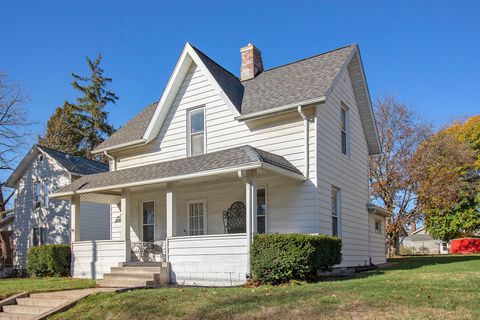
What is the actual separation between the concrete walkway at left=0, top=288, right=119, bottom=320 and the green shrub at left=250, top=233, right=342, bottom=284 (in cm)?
360

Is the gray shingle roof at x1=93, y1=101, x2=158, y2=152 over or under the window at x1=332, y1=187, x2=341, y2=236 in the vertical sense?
over

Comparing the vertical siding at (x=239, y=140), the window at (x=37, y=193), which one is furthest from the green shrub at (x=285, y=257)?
the window at (x=37, y=193)

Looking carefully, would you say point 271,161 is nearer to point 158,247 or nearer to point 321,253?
point 321,253

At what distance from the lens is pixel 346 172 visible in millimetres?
15891

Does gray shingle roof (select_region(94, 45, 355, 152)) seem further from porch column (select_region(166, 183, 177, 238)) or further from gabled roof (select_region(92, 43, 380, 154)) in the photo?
porch column (select_region(166, 183, 177, 238))

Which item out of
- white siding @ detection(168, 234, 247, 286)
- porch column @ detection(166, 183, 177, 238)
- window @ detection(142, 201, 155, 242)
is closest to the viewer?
white siding @ detection(168, 234, 247, 286)

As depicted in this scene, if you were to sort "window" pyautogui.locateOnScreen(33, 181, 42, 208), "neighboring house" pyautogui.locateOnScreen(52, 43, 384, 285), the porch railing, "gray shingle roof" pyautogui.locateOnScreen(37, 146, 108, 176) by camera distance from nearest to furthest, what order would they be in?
"neighboring house" pyautogui.locateOnScreen(52, 43, 384, 285) → the porch railing → "gray shingle roof" pyautogui.locateOnScreen(37, 146, 108, 176) → "window" pyautogui.locateOnScreen(33, 181, 42, 208)

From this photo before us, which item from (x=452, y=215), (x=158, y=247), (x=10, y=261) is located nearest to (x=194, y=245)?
(x=158, y=247)

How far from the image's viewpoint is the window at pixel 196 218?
603 inches

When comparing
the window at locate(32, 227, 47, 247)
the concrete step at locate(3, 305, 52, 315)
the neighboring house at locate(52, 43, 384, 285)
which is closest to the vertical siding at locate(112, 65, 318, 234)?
the neighboring house at locate(52, 43, 384, 285)

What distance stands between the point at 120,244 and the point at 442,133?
1177 inches

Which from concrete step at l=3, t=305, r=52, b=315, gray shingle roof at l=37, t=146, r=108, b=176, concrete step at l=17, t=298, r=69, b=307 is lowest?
concrete step at l=3, t=305, r=52, b=315

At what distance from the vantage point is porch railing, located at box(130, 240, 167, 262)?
15.6 metres

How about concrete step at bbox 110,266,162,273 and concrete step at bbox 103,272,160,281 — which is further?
concrete step at bbox 110,266,162,273
